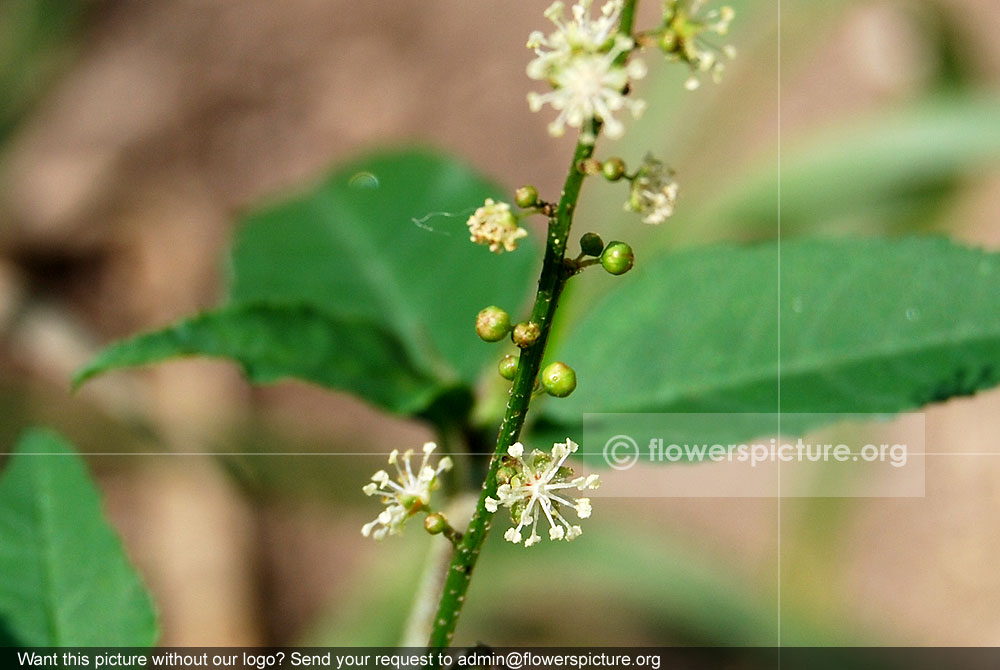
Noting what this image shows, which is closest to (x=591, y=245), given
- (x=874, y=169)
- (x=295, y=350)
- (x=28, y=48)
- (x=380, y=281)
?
(x=295, y=350)

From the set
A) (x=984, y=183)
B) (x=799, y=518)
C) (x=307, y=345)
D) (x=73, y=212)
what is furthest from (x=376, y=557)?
(x=984, y=183)

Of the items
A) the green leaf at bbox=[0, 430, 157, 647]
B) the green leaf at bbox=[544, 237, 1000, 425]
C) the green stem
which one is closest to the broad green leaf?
the green leaf at bbox=[544, 237, 1000, 425]

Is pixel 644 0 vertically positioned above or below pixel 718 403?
above

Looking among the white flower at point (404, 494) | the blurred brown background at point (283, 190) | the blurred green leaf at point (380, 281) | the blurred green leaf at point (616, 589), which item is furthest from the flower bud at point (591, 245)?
the blurred green leaf at point (616, 589)

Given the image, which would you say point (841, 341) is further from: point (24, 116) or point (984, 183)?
point (24, 116)

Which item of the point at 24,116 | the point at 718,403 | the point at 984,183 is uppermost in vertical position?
the point at 24,116
